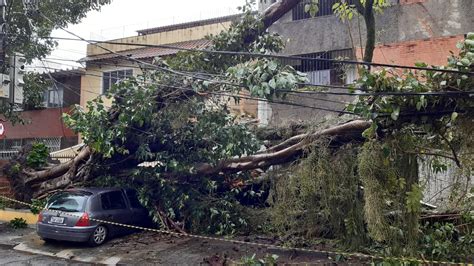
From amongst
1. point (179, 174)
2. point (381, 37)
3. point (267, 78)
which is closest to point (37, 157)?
point (179, 174)

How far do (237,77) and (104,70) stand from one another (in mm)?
16148

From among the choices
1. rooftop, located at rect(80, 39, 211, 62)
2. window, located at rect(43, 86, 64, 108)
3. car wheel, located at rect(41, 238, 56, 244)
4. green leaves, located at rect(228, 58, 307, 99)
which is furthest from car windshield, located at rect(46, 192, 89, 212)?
window, located at rect(43, 86, 64, 108)

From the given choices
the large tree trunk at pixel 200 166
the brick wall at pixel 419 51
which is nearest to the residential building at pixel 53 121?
the large tree trunk at pixel 200 166

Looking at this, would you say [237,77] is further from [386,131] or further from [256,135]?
[256,135]

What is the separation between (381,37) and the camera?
16062mm

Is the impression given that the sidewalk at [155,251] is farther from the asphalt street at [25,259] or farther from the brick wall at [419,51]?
the brick wall at [419,51]

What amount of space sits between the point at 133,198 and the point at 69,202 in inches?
76.8

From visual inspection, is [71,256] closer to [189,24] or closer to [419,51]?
[419,51]

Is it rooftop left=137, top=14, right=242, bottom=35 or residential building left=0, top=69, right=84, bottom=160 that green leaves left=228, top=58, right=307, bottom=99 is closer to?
rooftop left=137, top=14, right=242, bottom=35

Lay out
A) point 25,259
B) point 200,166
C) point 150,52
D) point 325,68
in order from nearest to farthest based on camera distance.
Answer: point 25,259 → point 200,166 → point 325,68 → point 150,52

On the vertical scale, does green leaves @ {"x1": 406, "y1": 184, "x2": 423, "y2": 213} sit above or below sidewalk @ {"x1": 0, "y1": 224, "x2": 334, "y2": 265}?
above

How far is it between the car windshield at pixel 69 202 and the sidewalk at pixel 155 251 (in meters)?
0.97

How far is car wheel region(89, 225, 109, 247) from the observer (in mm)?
11051

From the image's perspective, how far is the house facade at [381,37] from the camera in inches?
594
